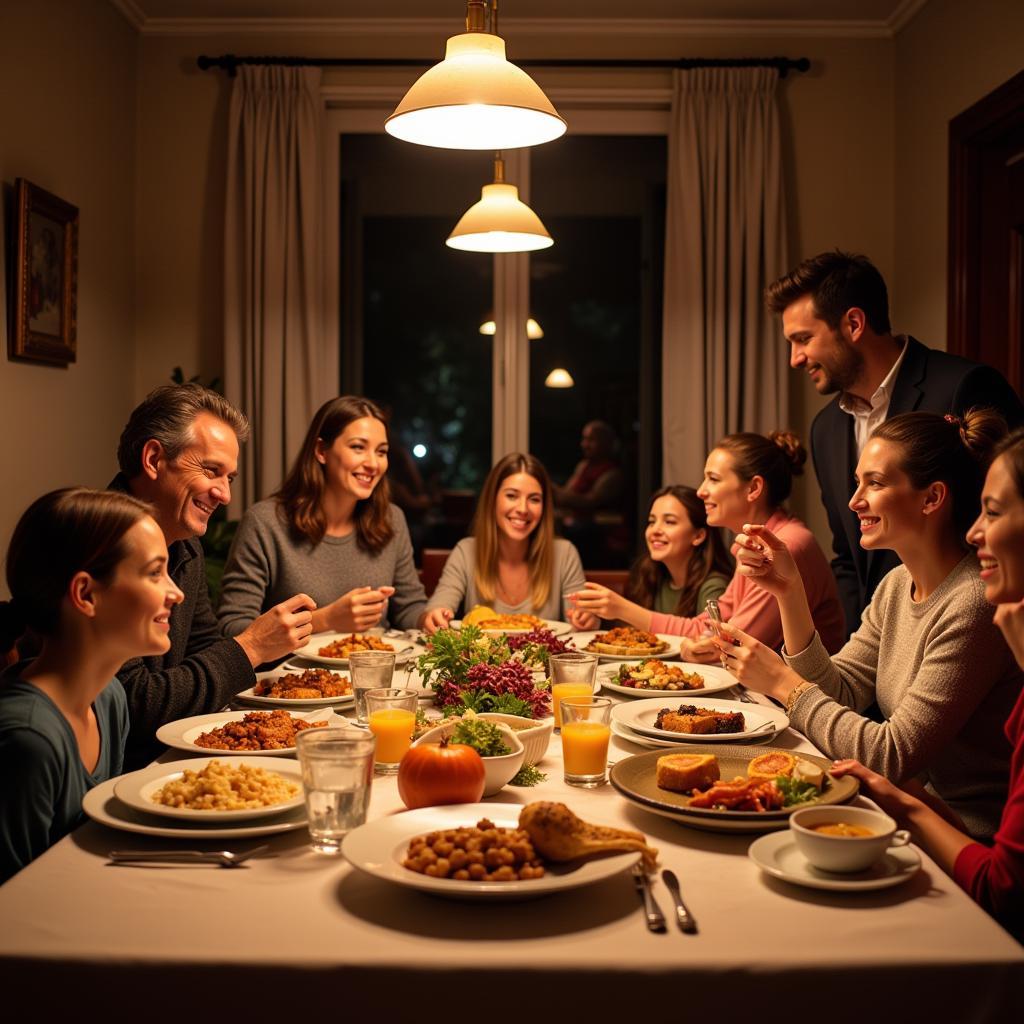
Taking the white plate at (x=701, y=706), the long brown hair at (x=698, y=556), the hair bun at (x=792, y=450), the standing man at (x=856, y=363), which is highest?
the standing man at (x=856, y=363)

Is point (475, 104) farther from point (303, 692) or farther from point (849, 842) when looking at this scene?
point (849, 842)

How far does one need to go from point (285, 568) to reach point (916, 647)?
6.47ft

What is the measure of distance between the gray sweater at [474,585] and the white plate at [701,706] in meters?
1.55

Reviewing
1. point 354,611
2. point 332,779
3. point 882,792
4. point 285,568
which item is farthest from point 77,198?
point 882,792

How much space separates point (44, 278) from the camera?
402 cm

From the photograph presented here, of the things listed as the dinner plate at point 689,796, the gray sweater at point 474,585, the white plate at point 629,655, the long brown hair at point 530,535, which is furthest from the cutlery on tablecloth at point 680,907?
the long brown hair at point 530,535

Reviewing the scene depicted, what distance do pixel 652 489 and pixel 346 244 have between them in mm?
1882

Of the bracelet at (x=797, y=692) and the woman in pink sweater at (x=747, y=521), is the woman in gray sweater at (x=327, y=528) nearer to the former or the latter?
the woman in pink sweater at (x=747, y=521)

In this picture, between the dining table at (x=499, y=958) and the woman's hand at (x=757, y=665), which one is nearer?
the dining table at (x=499, y=958)

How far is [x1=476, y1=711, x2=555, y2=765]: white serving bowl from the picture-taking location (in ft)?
5.65

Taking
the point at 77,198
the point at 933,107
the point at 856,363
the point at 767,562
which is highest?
the point at 933,107

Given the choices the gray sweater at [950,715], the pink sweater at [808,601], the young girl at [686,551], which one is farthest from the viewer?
the young girl at [686,551]

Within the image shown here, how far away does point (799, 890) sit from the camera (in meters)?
1.27

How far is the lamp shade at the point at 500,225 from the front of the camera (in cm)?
312
